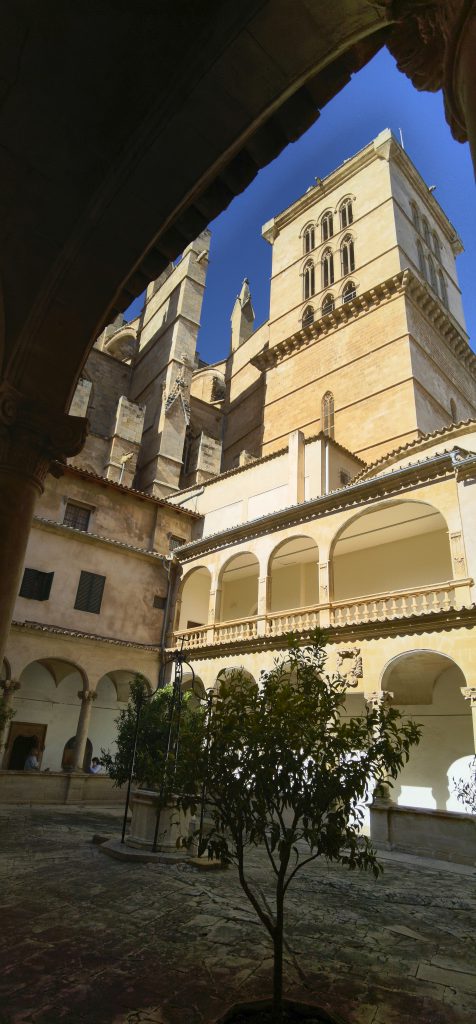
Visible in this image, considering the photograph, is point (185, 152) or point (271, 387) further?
point (271, 387)

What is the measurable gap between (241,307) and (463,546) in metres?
33.7

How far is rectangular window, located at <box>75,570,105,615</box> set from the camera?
60.3ft

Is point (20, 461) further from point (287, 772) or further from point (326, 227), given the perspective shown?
point (326, 227)

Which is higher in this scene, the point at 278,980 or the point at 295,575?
the point at 295,575

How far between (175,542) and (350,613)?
9610 mm

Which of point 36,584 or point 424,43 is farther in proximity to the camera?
point 36,584

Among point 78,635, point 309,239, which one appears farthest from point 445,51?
point 309,239

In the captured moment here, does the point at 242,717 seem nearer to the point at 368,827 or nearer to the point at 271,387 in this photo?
the point at 368,827

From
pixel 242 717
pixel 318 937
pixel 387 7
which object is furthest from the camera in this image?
pixel 318 937

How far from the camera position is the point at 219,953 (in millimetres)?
4430

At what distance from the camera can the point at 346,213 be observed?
30.8 meters

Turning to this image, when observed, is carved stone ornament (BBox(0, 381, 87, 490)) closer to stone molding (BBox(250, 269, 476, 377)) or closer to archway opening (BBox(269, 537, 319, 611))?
archway opening (BBox(269, 537, 319, 611))

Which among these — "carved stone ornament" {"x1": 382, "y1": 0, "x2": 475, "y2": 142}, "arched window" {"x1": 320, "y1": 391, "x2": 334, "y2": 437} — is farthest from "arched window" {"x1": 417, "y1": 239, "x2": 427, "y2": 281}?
"carved stone ornament" {"x1": 382, "y1": 0, "x2": 475, "y2": 142}

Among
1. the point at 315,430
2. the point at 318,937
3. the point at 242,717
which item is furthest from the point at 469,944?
the point at 315,430
